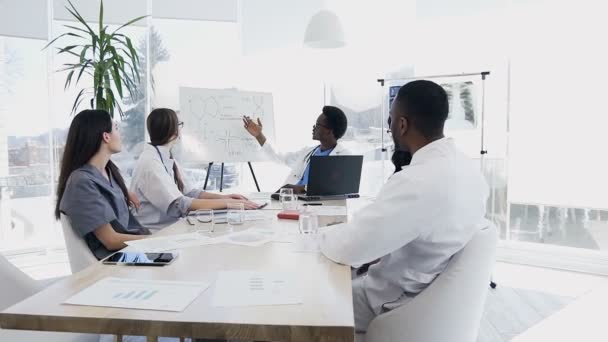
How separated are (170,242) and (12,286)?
21.5 inches

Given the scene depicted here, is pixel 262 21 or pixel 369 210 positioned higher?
pixel 262 21

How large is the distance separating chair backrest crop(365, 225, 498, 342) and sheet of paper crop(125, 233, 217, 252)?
73 cm

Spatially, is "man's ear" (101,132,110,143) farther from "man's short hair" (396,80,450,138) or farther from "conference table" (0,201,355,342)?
"man's short hair" (396,80,450,138)

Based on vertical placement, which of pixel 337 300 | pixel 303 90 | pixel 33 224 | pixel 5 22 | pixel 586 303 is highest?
pixel 5 22

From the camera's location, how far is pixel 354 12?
4.69 meters

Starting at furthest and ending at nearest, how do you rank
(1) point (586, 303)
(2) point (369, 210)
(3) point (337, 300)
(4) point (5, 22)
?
1. (4) point (5, 22)
2. (1) point (586, 303)
3. (2) point (369, 210)
4. (3) point (337, 300)

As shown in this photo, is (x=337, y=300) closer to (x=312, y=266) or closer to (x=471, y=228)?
(x=312, y=266)

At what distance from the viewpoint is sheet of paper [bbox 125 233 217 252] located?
1660 millimetres

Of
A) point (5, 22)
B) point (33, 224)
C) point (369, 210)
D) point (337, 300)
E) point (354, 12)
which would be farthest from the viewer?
point (354, 12)

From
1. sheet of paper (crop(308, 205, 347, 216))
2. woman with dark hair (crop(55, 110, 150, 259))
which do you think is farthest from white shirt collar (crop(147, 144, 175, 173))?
sheet of paper (crop(308, 205, 347, 216))

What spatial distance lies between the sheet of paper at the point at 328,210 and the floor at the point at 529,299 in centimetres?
111

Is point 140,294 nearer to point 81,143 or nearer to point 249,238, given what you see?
point 249,238

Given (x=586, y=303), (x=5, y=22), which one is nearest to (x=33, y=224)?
(x=5, y=22)

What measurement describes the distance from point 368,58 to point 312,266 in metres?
3.62
